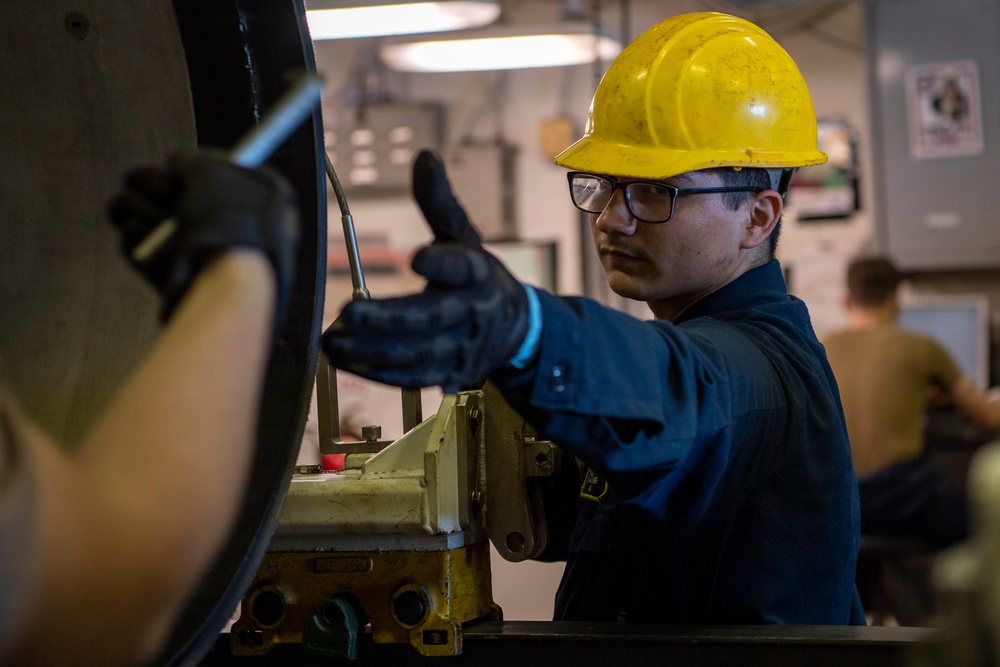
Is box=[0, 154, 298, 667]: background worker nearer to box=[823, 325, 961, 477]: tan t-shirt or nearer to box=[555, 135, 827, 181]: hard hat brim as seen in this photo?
box=[555, 135, 827, 181]: hard hat brim

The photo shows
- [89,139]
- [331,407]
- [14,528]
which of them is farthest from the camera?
[331,407]

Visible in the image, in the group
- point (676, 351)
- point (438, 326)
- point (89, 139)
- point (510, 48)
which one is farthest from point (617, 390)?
point (510, 48)

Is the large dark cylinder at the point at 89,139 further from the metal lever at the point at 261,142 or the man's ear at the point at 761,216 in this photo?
the man's ear at the point at 761,216

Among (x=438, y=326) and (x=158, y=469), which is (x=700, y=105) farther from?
(x=158, y=469)

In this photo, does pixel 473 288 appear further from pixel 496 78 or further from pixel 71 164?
pixel 496 78

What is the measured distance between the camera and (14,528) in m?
0.60

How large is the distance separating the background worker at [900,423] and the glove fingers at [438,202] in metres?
3.00

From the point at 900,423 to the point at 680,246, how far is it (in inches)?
102

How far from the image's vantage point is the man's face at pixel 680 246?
139 centimetres

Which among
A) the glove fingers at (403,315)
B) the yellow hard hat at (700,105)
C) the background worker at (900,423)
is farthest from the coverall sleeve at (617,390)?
the background worker at (900,423)

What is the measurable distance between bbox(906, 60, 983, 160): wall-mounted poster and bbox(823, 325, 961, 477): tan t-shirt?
3.72 feet

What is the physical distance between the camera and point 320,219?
1.17 metres

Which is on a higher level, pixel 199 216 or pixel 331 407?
pixel 199 216

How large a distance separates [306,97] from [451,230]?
0.16 metres
